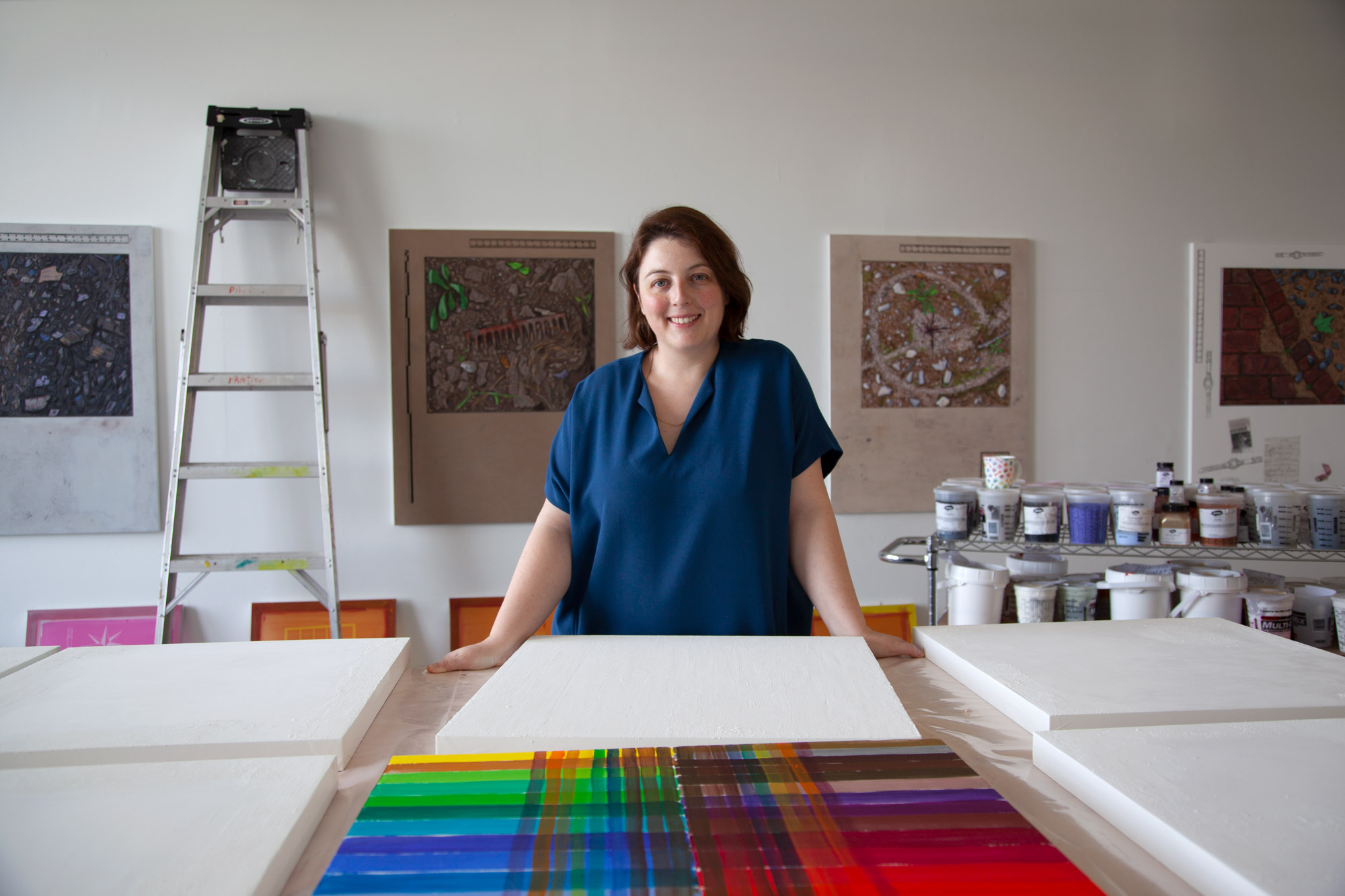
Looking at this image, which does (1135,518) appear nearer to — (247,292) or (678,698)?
(678,698)

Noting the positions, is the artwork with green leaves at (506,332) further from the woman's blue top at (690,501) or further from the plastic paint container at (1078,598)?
the plastic paint container at (1078,598)

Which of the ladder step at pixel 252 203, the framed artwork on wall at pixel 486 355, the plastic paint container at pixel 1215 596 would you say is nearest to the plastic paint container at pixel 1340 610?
the plastic paint container at pixel 1215 596

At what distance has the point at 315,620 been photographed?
8.50ft

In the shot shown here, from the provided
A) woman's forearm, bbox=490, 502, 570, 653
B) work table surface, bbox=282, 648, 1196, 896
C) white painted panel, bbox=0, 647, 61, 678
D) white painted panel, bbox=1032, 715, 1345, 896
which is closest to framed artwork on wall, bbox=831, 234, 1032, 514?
woman's forearm, bbox=490, 502, 570, 653

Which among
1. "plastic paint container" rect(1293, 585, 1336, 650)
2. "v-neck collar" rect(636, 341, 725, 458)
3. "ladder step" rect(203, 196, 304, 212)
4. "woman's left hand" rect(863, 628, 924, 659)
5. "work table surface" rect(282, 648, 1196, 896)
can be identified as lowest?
"plastic paint container" rect(1293, 585, 1336, 650)

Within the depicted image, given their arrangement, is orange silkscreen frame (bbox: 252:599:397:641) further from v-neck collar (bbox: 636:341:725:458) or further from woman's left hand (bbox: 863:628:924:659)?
woman's left hand (bbox: 863:628:924:659)

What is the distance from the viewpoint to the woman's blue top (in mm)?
1296

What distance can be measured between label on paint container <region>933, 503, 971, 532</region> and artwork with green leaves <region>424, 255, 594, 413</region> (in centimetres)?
132

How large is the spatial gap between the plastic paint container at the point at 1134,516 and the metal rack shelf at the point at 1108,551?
20mm

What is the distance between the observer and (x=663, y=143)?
2660 millimetres

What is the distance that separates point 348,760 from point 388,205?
224 cm

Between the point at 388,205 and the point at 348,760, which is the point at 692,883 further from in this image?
the point at 388,205

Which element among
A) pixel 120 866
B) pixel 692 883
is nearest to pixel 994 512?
pixel 692 883

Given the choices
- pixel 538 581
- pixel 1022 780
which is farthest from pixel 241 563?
pixel 1022 780
